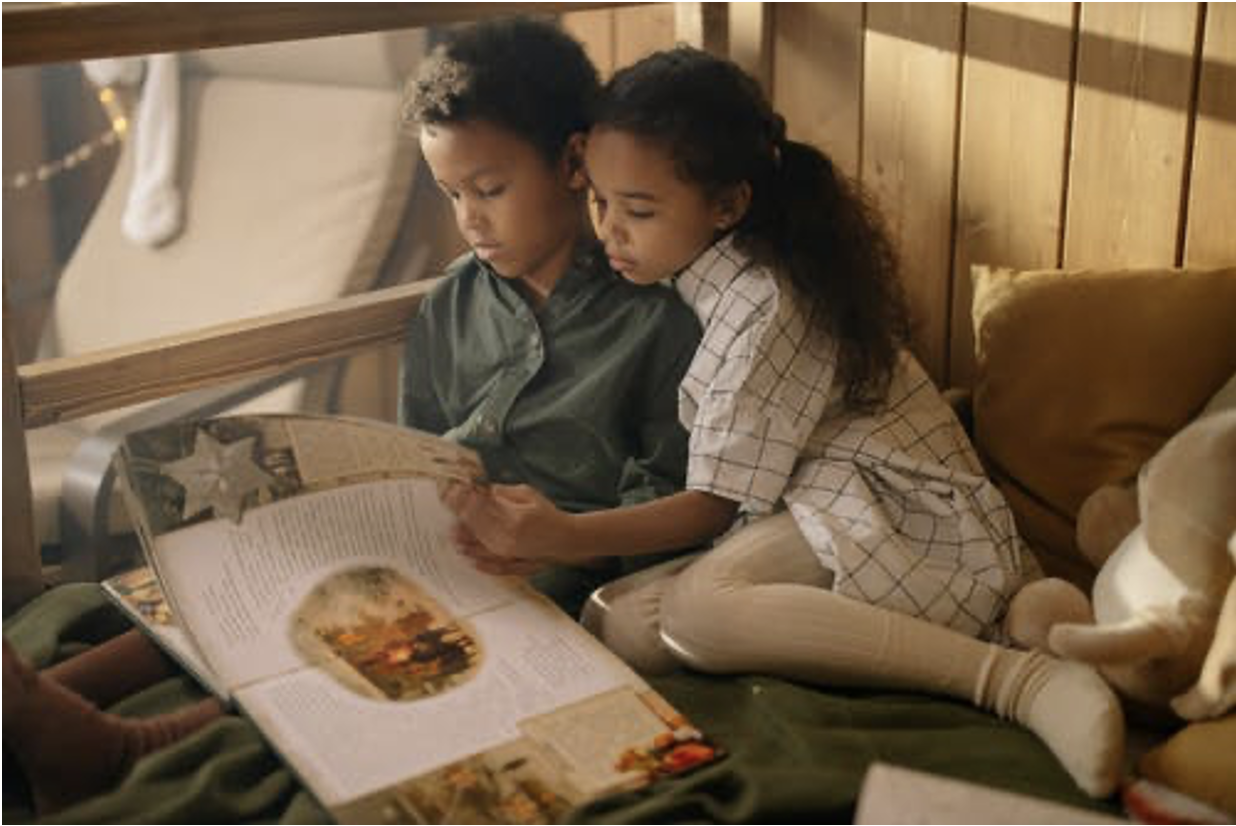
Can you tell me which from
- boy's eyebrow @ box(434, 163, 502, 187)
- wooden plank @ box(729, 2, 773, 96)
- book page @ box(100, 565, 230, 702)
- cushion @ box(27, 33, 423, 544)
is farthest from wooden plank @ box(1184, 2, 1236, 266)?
cushion @ box(27, 33, 423, 544)

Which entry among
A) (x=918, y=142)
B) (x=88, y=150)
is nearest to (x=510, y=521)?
(x=918, y=142)

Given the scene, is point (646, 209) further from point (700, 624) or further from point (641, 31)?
point (641, 31)

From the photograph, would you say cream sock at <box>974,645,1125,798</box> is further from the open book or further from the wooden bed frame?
the wooden bed frame

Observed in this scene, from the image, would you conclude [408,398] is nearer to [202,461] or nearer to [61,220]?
[202,461]

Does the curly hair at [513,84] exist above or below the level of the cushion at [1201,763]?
Answer: above

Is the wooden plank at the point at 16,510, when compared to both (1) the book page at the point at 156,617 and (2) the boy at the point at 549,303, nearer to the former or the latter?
(1) the book page at the point at 156,617

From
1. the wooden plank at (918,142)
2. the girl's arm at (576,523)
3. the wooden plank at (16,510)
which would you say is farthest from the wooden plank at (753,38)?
the wooden plank at (16,510)

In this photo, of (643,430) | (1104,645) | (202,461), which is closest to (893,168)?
(643,430)

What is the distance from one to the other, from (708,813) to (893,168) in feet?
2.79

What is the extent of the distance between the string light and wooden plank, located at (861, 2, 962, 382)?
1257 mm

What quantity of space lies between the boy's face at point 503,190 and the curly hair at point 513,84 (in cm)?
→ 1

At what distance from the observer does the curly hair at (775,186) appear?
57.8 inches

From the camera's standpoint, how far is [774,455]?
146cm

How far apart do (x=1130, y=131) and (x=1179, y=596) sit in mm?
500
